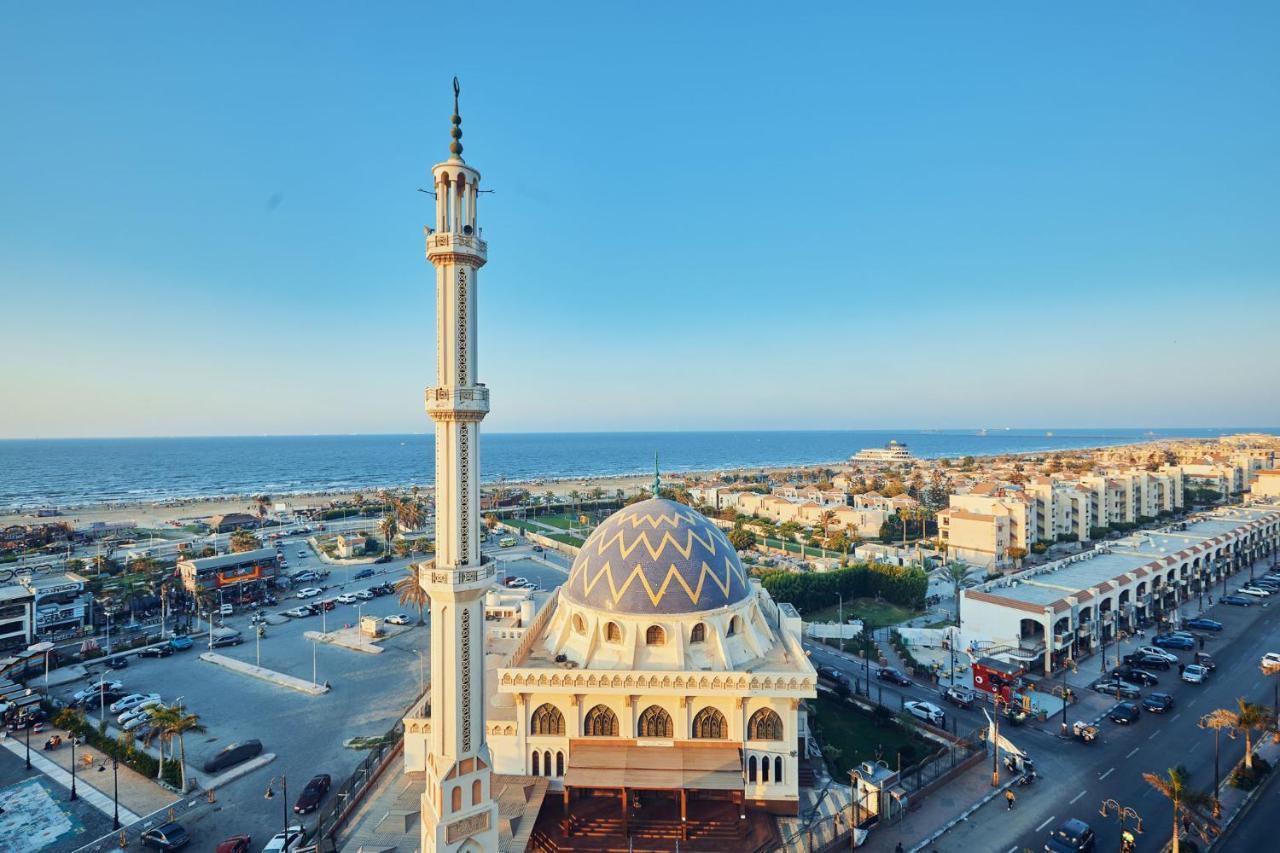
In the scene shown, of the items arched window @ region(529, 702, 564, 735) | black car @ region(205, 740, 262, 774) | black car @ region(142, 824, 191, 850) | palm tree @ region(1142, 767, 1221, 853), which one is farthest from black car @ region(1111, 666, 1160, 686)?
black car @ region(205, 740, 262, 774)

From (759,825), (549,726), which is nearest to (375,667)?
(549,726)

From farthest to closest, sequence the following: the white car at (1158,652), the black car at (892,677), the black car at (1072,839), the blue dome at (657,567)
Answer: the white car at (1158,652), the black car at (892,677), the blue dome at (657,567), the black car at (1072,839)

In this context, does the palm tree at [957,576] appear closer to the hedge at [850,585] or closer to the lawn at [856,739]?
the hedge at [850,585]

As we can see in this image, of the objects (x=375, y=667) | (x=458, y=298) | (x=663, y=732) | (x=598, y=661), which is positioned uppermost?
(x=458, y=298)

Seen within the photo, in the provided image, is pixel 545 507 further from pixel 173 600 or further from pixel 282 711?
pixel 282 711

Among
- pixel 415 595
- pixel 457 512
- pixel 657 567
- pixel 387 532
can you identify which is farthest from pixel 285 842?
pixel 387 532

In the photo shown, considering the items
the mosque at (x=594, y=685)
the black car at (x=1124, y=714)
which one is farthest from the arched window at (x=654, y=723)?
the black car at (x=1124, y=714)

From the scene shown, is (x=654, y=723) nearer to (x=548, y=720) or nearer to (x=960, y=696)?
(x=548, y=720)
